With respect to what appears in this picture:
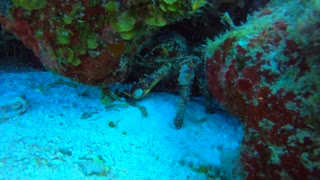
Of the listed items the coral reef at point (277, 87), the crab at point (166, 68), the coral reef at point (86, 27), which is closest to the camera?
the coral reef at point (277, 87)

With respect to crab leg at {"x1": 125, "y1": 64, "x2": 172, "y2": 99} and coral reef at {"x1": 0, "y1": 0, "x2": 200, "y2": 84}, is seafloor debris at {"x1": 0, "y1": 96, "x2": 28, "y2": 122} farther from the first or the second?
crab leg at {"x1": 125, "y1": 64, "x2": 172, "y2": 99}

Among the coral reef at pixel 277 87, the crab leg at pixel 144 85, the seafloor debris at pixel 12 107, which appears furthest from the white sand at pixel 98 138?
the coral reef at pixel 277 87

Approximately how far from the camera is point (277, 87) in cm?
191

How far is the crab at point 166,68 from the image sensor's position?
3455mm

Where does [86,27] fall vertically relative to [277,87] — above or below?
above

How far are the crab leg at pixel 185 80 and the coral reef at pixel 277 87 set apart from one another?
958 millimetres

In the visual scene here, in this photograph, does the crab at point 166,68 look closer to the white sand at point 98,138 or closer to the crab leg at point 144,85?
the crab leg at point 144,85

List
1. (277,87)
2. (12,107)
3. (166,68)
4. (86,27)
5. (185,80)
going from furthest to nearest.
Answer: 1. (166,68)
2. (185,80)
3. (12,107)
4. (86,27)
5. (277,87)

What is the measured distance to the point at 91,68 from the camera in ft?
10.2

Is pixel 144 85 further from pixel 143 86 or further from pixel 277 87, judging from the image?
pixel 277 87

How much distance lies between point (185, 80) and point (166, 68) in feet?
1.21

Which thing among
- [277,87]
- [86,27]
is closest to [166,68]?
[86,27]

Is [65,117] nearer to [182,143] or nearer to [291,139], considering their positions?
[182,143]

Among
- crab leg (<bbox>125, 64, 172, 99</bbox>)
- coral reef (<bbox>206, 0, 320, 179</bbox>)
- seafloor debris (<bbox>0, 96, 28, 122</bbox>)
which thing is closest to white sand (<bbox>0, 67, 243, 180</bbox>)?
seafloor debris (<bbox>0, 96, 28, 122</bbox>)
